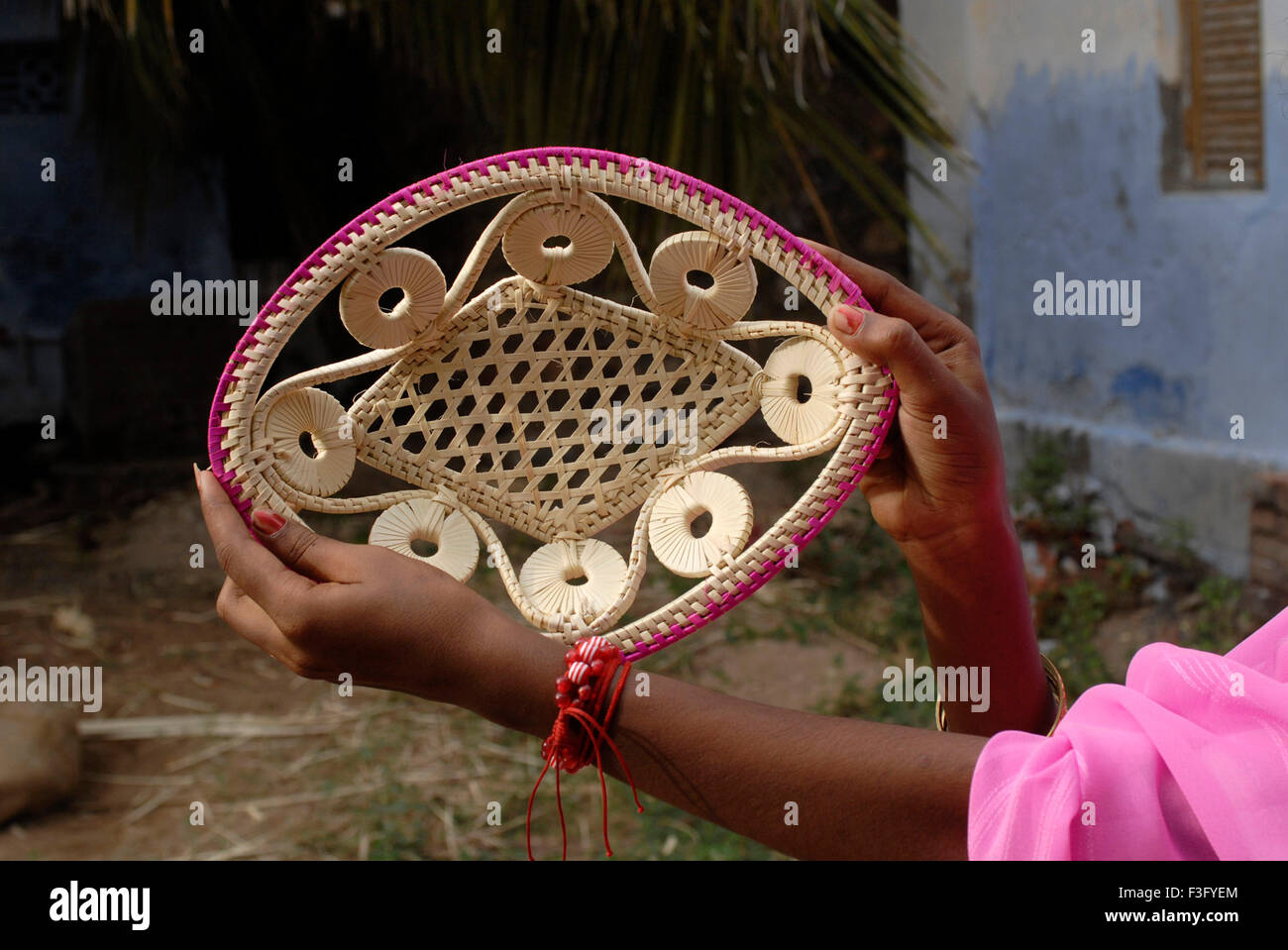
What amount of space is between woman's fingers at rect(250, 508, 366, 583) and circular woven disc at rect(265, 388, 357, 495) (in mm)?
99

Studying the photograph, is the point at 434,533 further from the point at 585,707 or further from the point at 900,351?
the point at 900,351

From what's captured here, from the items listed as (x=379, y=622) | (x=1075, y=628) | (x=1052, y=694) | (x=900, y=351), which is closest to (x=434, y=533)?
(x=379, y=622)

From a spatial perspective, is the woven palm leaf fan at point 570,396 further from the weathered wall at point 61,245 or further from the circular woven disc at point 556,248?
the weathered wall at point 61,245

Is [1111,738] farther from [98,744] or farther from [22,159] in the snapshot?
[22,159]

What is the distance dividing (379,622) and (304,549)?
0.14 metres

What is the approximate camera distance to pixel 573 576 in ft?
3.99

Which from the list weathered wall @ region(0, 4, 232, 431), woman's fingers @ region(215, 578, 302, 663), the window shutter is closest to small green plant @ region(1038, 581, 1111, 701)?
the window shutter

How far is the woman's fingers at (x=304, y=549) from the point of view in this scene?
3.12 ft

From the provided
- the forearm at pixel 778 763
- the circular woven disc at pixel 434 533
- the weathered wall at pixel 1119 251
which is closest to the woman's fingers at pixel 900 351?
the forearm at pixel 778 763

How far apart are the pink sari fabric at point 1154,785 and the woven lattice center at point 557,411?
21.8 inches

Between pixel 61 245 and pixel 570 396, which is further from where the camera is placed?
pixel 61 245

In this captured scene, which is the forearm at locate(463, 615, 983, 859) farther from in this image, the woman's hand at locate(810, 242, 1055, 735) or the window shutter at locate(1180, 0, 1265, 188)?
the window shutter at locate(1180, 0, 1265, 188)

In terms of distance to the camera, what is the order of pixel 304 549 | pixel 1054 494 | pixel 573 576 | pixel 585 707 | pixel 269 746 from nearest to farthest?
pixel 585 707 < pixel 304 549 < pixel 573 576 < pixel 269 746 < pixel 1054 494

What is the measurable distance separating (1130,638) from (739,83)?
5.52 feet
